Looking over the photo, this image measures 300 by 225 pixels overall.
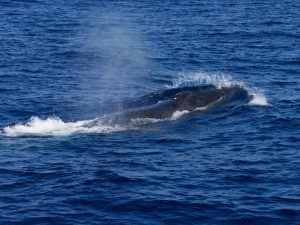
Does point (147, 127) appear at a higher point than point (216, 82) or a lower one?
lower

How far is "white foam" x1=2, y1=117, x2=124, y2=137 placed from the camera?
4991 cm

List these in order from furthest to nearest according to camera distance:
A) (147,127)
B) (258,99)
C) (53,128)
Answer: (258,99)
(147,127)
(53,128)

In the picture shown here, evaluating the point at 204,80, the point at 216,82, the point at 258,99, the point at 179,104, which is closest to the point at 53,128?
the point at 179,104

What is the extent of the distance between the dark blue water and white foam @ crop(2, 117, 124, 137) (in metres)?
0.15

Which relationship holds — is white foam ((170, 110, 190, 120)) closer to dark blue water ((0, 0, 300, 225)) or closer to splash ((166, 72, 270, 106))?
dark blue water ((0, 0, 300, 225))

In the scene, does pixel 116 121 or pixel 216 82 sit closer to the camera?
pixel 116 121

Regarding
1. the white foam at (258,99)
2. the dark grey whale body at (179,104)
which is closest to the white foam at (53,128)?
the dark grey whale body at (179,104)

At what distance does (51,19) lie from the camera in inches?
3893

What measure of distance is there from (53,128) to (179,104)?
11.4 meters

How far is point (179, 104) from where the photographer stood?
56.7m

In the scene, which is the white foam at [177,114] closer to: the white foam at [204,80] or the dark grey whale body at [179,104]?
the dark grey whale body at [179,104]

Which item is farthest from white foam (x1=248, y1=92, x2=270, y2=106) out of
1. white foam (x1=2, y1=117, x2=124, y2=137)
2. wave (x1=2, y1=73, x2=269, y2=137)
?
white foam (x1=2, y1=117, x2=124, y2=137)

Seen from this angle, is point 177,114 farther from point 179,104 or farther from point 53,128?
point 53,128

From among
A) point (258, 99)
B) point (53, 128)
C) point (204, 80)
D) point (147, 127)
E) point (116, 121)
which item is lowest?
point (53, 128)
